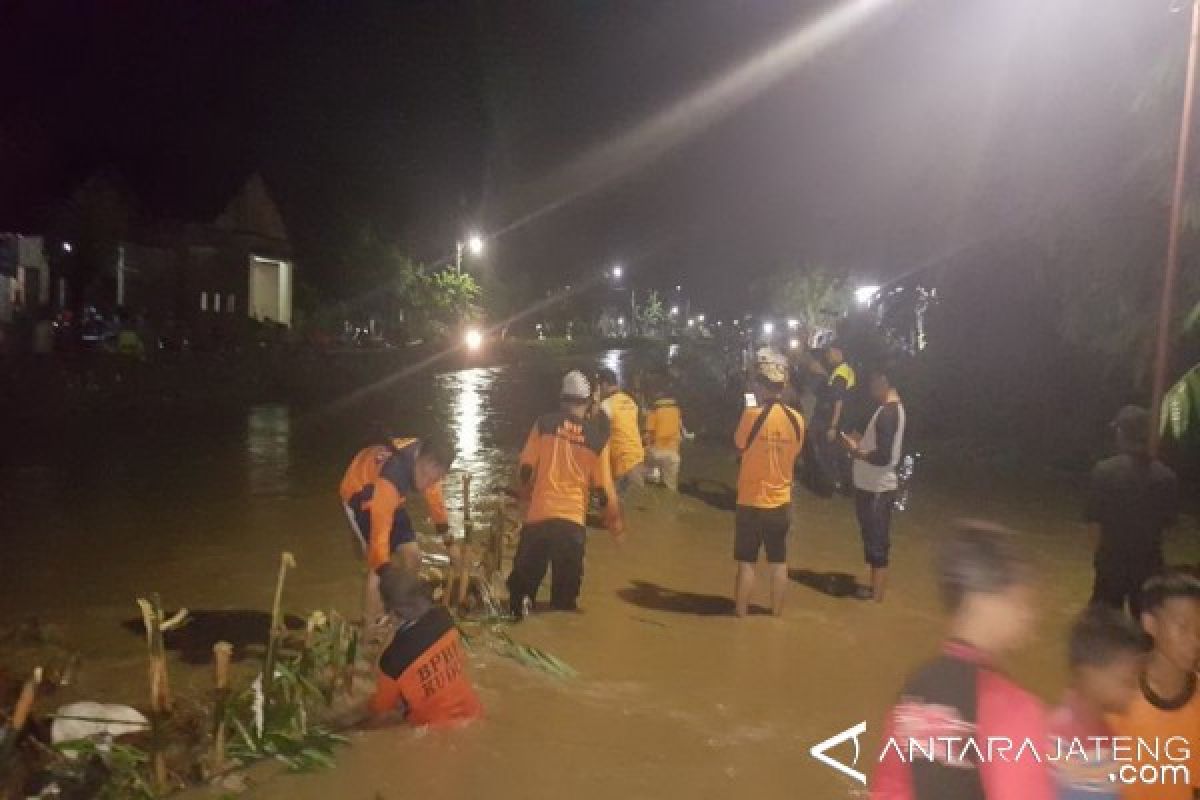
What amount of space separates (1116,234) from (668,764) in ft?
35.1

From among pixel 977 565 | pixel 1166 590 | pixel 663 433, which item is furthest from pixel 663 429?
pixel 977 565

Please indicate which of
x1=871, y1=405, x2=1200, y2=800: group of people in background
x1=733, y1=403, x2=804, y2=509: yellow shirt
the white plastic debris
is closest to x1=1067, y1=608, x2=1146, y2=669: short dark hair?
x1=871, y1=405, x2=1200, y2=800: group of people in background

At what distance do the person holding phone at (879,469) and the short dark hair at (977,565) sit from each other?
18.0 feet

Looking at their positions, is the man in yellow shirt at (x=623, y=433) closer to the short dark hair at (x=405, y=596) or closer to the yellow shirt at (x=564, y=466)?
the yellow shirt at (x=564, y=466)

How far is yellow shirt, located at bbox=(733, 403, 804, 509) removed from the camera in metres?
7.73

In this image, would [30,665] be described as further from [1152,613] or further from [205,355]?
[205,355]

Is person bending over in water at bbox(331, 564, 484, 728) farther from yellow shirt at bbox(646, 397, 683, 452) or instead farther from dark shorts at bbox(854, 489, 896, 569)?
yellow shirt at bbox(646, 397, 683, 452)

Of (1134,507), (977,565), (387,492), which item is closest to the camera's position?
(977,565)

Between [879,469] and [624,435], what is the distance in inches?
130

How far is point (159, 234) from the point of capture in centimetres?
4166

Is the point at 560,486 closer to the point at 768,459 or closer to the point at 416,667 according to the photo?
the point at 768,459

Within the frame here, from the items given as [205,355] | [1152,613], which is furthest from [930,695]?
[205,355]

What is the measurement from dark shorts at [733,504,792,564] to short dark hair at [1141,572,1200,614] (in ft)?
13.0

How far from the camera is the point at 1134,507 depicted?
617cm
